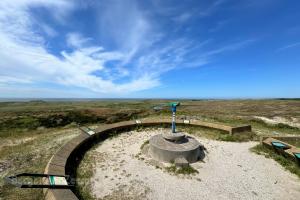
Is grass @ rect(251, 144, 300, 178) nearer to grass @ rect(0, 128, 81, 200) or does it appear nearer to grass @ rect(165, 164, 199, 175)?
grass @ rect(165, 164, 199, 175)

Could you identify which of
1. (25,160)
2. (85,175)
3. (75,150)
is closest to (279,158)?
(85,175)

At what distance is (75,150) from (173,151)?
14.1 feet

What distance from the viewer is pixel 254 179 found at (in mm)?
6230

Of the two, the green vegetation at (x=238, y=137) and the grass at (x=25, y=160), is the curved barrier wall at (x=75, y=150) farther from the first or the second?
the grass at (x=25, y=160)

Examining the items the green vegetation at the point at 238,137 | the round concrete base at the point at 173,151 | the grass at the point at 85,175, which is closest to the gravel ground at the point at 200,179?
the grass at the point at 85,175

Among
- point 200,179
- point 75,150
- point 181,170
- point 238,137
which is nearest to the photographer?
point 200,179

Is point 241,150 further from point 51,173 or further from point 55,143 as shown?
point 55,143

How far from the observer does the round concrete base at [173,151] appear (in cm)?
744

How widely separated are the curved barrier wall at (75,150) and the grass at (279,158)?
2.23 meters

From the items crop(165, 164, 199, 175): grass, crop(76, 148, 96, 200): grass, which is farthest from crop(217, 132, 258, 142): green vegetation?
crop(76, 148, 96, 200): grass

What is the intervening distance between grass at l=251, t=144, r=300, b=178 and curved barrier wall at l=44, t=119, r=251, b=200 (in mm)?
2225

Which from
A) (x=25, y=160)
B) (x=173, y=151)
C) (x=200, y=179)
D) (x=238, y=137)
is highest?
(x=173, y=151)

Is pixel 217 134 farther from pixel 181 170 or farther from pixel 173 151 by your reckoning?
pixel 181 170

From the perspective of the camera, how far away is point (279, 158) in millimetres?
7848
